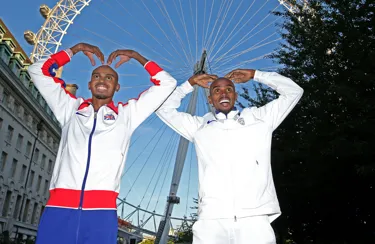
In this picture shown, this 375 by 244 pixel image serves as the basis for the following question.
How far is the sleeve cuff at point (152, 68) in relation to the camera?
13.6ft

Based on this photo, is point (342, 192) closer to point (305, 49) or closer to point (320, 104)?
point (320, 104)

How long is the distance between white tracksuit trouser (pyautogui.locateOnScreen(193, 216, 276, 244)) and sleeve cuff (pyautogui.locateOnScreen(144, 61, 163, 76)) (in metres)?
1.67

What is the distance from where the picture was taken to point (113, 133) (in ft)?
11.7

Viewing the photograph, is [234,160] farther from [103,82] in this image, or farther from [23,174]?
[23,174]

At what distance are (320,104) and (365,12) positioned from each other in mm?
2326

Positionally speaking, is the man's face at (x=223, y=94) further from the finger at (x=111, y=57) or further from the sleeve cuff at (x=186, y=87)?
the finger at (x=111, y=57)

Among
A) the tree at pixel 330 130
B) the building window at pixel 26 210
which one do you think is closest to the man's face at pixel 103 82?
the tree at pixel 330 130

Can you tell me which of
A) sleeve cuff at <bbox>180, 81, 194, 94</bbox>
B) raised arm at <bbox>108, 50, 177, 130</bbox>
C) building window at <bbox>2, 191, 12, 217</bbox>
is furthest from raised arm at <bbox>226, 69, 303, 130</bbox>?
building window at <bbox>2, 191, 12, 217</bbox>

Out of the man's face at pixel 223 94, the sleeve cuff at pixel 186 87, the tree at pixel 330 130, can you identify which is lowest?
the man's face at pixel 223 94

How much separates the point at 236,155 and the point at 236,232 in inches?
27.1

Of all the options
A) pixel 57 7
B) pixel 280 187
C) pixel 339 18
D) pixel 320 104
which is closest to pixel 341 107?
pixel 320 104

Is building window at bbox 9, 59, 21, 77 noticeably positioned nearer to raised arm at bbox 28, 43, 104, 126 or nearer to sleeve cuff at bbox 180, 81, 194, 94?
raised arm at bbox 28, 43, 104, 126

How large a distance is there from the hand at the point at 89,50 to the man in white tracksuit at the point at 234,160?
0.87 meters

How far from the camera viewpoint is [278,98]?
416 centimetres
